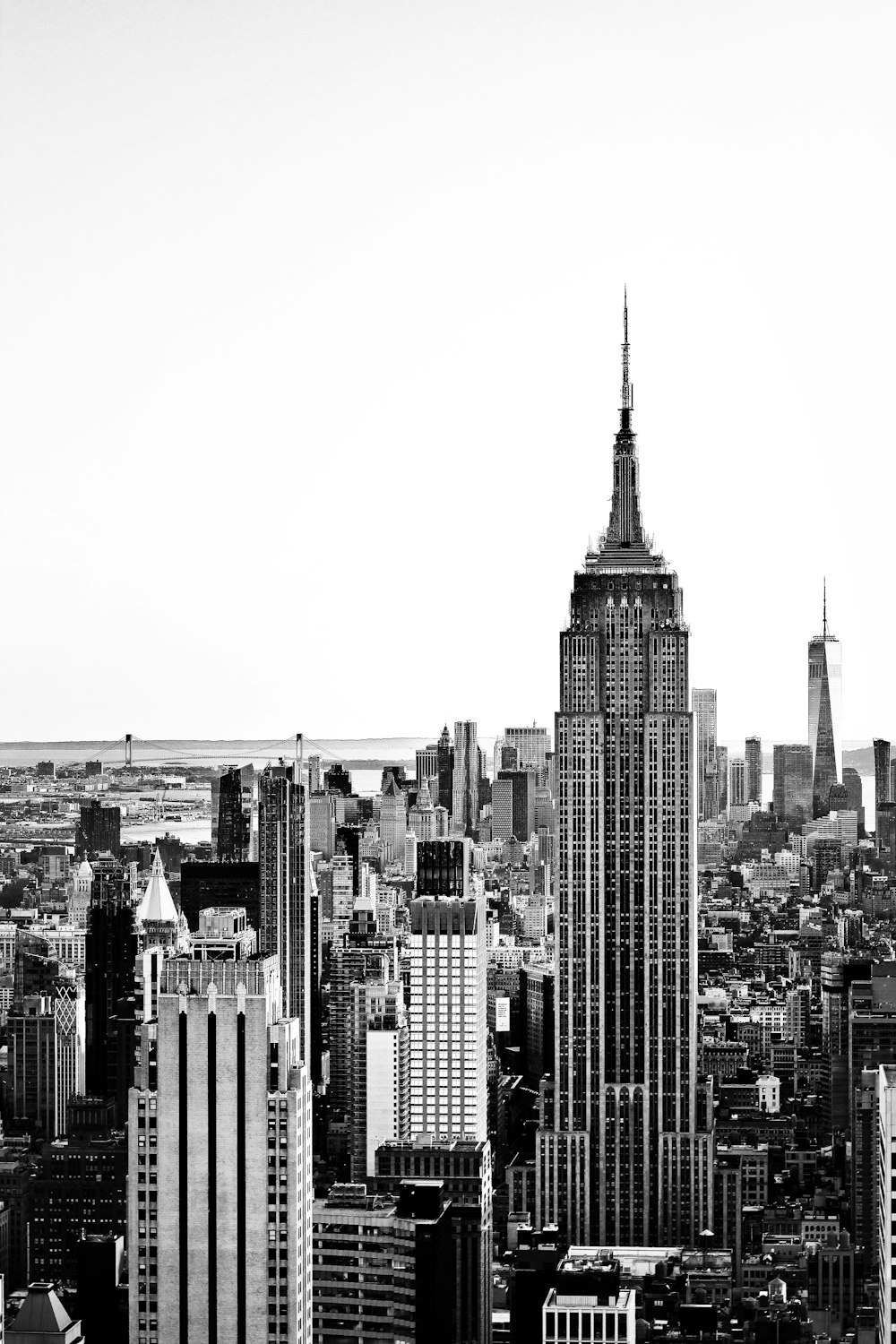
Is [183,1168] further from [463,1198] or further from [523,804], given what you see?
[523,804]

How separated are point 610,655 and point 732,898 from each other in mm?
1953

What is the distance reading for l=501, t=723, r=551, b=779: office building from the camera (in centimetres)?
1234

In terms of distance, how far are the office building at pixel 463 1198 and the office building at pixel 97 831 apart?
1.74 m

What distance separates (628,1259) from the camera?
12.1 meters

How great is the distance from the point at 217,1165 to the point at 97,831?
8.53ft

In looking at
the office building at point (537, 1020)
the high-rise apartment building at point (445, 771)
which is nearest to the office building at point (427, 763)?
the high-rise apartment building at point (445, 771)

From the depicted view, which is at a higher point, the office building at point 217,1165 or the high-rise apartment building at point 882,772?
the high-rise apartment building at point 882,772

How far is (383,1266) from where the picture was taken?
840cm

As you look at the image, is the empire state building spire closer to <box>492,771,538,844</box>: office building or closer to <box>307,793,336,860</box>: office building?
<box>492,771,538,844</box>: office building

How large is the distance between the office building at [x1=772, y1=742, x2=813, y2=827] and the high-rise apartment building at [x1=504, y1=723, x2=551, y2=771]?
56.6 inches

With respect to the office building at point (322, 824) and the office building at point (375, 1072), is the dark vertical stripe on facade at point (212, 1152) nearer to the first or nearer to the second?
the office building at point (375, 1072)

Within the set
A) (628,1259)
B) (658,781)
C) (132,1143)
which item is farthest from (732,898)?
(132,1143)

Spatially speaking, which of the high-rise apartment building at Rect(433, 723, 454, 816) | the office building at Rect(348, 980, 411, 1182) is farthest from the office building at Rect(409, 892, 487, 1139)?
the high-rise apartment building at Rect(433, 723, 454, 816)

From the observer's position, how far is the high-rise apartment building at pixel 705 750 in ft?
43.7
